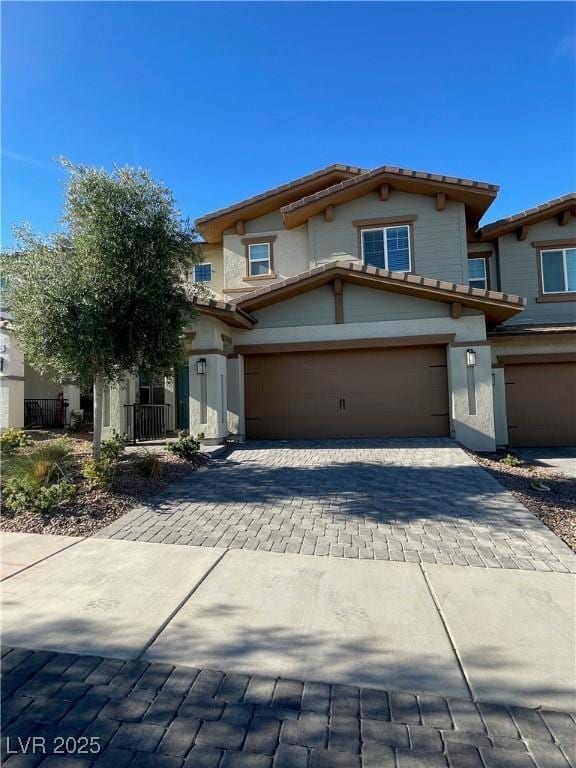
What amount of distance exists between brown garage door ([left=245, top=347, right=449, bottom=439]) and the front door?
230 centimetres

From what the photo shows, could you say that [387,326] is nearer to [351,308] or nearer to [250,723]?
[351,308]

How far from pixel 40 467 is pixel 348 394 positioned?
26.1ft

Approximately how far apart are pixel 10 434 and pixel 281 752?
385 inches

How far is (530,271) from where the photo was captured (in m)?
14.1

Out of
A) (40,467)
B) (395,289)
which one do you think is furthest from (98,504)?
(395,289)

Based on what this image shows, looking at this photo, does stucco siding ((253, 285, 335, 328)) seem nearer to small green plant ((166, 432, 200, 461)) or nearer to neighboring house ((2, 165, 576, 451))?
neighboring house ((2, 165, 576, 451))

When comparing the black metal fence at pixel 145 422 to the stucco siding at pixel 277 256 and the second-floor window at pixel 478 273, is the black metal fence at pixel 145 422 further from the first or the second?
the second-floor window at pixel 478 273

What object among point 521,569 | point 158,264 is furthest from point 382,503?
point 158,264

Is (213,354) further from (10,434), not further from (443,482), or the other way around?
(443,482)

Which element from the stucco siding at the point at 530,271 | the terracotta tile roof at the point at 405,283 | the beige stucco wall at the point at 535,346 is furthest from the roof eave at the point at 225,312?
the stucco siding at the point at 530,271

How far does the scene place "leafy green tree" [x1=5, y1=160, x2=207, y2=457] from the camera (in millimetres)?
7051

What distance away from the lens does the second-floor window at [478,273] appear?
1477cm

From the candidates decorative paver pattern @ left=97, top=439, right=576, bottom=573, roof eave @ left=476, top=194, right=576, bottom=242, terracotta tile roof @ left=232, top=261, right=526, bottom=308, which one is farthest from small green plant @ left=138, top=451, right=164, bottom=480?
roof eave @ left=476, top=194, right=576, bottom=242

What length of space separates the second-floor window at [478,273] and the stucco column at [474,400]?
4.44 meters
